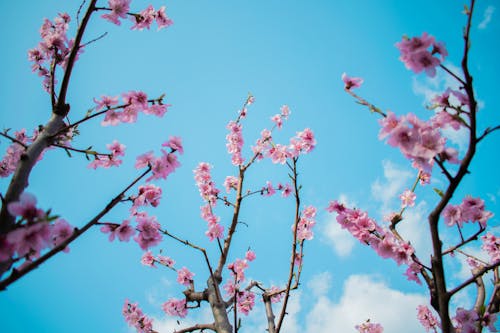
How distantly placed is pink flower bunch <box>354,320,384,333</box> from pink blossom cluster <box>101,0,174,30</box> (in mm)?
7300

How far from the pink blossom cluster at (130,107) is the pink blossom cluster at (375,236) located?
2.60 metres

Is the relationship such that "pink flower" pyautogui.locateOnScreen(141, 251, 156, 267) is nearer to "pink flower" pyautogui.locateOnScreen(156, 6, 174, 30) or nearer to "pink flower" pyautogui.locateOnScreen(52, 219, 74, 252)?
"pink flower" pyautogui.locateOnScreen(52, 219, 74, 252)

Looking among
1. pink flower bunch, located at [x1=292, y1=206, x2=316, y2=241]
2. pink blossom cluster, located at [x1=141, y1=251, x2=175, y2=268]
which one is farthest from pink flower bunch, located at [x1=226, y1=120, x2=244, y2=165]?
pink blossom cluster, located at [x1=141, y1=251, x2=175, y2=268]

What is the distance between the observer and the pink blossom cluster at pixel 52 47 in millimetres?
3459

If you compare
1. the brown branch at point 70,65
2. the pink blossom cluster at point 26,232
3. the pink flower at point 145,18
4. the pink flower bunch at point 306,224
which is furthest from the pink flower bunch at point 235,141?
the pink blossom cluster at point 26,232

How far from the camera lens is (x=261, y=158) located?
7.45 m

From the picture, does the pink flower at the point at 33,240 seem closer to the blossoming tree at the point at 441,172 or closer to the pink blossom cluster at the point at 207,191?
the blossoming tree at the point at 441,172

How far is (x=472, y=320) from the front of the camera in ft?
9.77

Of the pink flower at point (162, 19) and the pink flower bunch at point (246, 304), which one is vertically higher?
the pink flower at point (162, 19)

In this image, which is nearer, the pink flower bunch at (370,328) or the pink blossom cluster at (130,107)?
the pink blossom cluster at (130,107)

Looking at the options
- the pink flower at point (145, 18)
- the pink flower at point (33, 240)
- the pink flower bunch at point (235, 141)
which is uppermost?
the pink flower bunch at point (235, 141)

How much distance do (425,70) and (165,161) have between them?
259 cm

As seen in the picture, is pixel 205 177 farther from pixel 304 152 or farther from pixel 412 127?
pixel 412 127

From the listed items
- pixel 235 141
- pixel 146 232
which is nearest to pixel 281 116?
pixel 235 141
